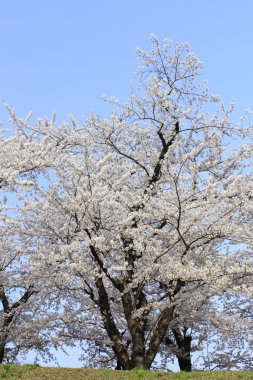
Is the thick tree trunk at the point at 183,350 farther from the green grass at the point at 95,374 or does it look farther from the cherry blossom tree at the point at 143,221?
the green grass at the point at 95,374

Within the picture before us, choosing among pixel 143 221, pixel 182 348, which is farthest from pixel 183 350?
pixel 143 221

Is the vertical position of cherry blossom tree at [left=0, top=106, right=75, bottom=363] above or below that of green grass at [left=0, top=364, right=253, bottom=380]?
above

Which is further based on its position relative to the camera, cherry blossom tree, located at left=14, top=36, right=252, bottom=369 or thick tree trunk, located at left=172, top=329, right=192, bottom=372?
thick tree trunk, located at left=172, top=329, right=192, bottom=372

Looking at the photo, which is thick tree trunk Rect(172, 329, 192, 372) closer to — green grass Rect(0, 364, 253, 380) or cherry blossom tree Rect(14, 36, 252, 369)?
cherry blossom tree Rect(14, 36, 252, 369)

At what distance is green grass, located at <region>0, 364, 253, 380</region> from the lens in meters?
13.3

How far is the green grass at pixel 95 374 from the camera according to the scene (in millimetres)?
13320

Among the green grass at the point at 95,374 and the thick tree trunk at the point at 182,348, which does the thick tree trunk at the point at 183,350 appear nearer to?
the thick tree trunk at the point at 182,348

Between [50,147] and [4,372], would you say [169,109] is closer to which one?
[50,147]

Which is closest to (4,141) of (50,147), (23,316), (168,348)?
(50,147)

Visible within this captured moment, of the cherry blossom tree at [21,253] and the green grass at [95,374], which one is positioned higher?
the cherry blossom tree at [21,253]

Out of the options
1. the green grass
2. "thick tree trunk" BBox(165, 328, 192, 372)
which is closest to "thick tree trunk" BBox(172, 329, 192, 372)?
"thick tree trunk" BBox(165, 328, 192, 372)

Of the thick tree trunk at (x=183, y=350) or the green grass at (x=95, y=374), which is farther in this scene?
the thick tree trunk at (x=183, y=350)

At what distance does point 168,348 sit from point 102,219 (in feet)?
28.4

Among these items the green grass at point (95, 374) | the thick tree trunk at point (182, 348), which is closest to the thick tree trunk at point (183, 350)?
the thick tree trunk at point (182, 348)
